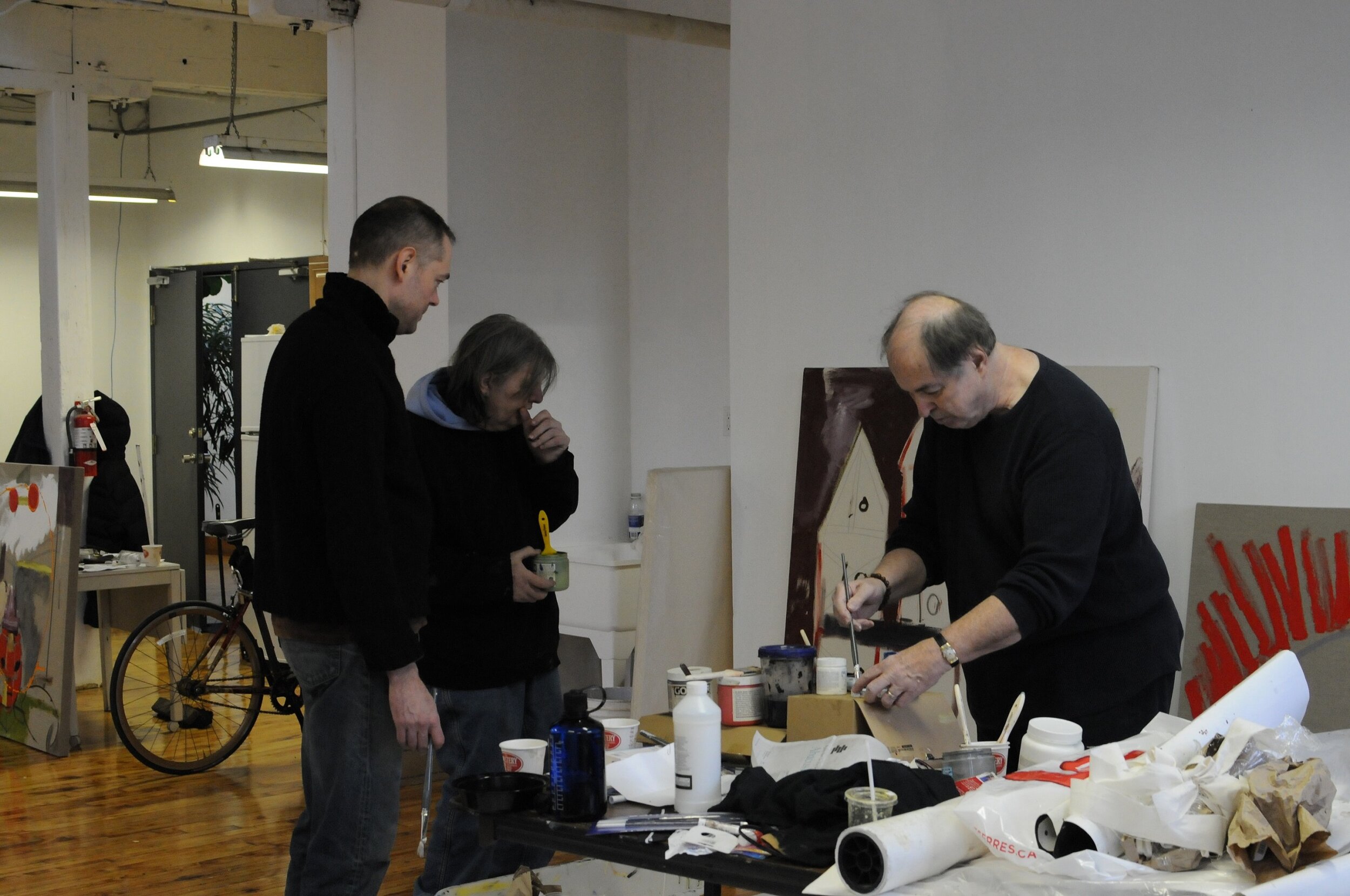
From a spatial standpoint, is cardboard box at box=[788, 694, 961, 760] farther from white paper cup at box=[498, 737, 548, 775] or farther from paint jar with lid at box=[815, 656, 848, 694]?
white paper cup at box=[498, 737, 548, 775]

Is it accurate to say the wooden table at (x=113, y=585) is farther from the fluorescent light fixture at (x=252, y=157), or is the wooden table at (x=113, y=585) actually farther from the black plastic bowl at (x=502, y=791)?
the black plastic bowl at (x=502, y=791)

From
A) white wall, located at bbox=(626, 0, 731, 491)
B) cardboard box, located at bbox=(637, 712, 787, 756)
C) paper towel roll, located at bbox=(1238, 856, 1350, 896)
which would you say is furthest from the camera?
white wall, located at bbox=(626, 0, 731, 491)

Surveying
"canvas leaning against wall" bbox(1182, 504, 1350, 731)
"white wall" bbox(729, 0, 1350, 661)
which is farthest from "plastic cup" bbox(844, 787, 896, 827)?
"white wall" bbox(729, 0, 1350, 661)

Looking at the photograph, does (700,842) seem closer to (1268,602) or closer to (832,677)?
(832,677)

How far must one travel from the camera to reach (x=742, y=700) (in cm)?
258

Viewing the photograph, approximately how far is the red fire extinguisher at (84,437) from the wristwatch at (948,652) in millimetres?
5262

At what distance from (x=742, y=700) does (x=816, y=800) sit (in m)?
0.67

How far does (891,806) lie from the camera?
5.98 feet

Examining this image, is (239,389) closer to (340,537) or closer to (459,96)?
(459,96)

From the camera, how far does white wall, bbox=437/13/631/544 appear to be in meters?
5.26

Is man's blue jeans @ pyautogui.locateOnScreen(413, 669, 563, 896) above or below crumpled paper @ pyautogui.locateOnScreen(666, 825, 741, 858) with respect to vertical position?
below

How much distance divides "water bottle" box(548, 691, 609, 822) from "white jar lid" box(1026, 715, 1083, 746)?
676mm

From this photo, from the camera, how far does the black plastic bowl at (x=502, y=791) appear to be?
211 centimetres

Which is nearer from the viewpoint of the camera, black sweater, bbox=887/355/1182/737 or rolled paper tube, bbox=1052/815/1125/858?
rolled paper tube, bbox=1052/815/1125/858
